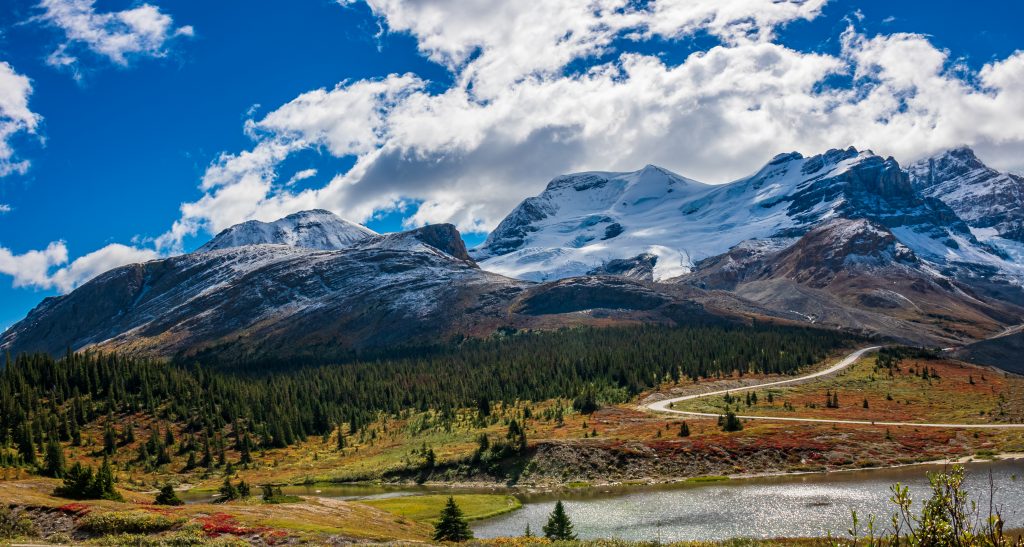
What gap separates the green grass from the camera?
76.1 meters

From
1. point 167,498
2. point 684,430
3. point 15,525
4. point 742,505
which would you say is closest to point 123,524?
point 15,525

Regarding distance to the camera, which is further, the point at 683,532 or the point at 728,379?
the point at 728,379

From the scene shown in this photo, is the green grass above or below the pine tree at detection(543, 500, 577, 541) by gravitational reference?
below

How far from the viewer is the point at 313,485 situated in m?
108

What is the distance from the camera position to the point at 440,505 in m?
82.4

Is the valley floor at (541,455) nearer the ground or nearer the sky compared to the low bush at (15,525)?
nearer the ground

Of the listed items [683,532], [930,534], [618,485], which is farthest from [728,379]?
[930,534]

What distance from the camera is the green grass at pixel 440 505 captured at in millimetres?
76125

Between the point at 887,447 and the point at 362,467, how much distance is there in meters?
79.6

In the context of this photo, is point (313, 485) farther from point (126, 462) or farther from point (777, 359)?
point (777, 359)

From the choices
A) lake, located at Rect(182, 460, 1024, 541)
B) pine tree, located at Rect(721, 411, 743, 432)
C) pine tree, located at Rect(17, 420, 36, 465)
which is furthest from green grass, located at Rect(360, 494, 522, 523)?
pine tree, located at Rect(17, 420, 36, 465)

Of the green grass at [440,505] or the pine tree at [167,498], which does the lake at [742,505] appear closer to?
the green grass at [440,505]

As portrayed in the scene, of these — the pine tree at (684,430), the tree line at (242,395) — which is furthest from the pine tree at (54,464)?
the pine tree at (684,430)

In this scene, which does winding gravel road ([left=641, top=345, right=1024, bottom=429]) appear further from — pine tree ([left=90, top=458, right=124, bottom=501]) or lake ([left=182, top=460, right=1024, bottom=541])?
pine tree ([left=90, top=458, right=124, bottom=501])
